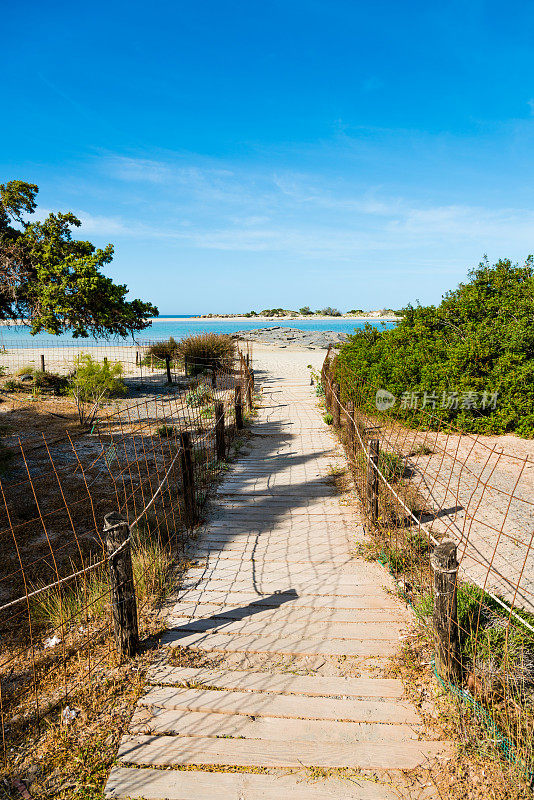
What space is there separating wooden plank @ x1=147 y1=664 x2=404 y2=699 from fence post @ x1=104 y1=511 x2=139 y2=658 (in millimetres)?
282

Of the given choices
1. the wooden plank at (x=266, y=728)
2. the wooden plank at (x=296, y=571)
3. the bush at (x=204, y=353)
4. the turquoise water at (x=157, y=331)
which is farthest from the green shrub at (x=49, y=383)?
the wooden plank at (x=266, y=728)

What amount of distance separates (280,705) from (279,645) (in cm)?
60

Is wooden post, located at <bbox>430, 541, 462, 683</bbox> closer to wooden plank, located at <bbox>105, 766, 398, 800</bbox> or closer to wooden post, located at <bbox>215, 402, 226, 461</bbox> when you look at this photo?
wooden plank, located at <bbox>105, 766, 398, 800</bbox>

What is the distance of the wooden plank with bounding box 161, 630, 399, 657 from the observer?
3.22 meters

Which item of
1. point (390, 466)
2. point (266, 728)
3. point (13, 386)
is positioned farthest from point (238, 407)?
point (13, 386)

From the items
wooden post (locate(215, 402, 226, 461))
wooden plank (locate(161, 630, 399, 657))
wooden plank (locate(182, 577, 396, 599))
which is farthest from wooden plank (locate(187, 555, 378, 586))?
wooden post (locate(215, 402, 226, 461))

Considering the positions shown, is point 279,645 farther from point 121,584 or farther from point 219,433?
point 219,433

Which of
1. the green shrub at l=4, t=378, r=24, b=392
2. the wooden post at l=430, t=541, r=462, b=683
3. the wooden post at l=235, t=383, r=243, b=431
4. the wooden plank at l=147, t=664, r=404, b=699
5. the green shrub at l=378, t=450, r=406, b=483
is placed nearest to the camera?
the wooden post at l=430, t=541, r=462, b=683

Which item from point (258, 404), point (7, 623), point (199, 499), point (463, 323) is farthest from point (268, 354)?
point (7, 623)

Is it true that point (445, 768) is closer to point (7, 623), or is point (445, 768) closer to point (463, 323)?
point (7, 623)

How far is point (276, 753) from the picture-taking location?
7.77 ft

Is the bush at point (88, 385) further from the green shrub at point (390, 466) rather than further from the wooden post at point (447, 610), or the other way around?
the wooden post at point (447, 610)

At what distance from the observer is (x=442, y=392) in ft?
30.2

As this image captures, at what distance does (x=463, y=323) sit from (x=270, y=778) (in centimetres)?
995
